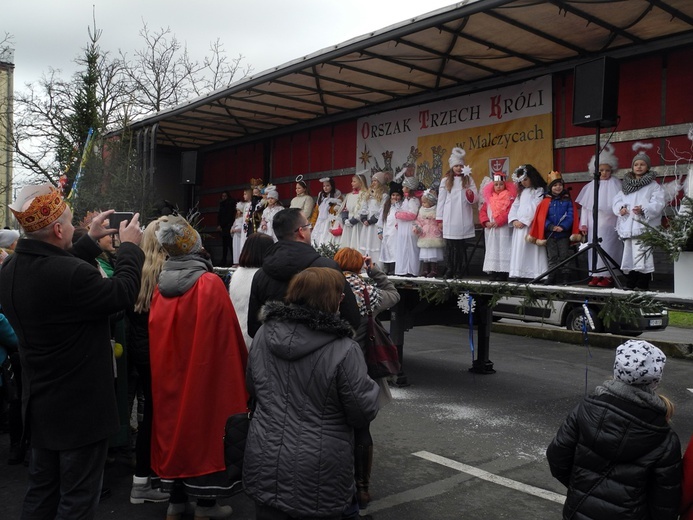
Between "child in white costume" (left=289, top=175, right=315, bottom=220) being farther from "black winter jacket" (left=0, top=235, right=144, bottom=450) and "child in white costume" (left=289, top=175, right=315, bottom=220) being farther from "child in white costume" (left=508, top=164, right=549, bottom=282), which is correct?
"black winter jacket" (left=0, top=235, right=144, bottom=450)

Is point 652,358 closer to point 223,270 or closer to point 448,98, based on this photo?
point 448,98

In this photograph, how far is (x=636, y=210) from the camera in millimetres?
7152

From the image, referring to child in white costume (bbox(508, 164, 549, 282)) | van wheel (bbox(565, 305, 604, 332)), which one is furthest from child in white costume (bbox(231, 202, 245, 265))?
child in white costume (bbox(508, 164, 549, 282))

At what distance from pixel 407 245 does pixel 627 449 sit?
7.76m

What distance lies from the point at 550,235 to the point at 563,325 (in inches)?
212

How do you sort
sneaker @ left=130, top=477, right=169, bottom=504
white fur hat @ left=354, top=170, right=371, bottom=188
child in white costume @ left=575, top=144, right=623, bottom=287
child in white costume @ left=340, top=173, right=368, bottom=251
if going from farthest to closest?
white fur hat @ left=354, top=170, right=371, bottom=188 < child in white costume @ left=340, top=173, right=368, bottom=251 < child in white costume @ left=575, top=144, right=623, bottom=287 < sneaker @ left=130, top=477, right=169, bottom=504

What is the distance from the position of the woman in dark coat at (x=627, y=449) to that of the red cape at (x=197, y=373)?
201 cm

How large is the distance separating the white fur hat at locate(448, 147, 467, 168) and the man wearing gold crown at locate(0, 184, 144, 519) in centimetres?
750

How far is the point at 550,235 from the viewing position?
8.23 meters

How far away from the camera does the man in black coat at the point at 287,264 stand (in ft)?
11.5

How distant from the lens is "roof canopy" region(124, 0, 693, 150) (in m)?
7.48

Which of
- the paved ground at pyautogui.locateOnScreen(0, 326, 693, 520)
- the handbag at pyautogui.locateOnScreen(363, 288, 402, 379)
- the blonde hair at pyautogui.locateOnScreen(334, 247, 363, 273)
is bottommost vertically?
the paved ground at pyautogui.locateOnScreen(0, 326, 693, 520)

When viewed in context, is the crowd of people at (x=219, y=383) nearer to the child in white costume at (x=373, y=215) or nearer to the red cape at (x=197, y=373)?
the red cape at (x=197, y=373)

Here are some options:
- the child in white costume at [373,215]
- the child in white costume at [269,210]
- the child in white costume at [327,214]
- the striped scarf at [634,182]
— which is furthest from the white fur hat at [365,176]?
the striped scarf at [634,182]
